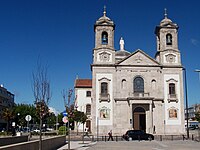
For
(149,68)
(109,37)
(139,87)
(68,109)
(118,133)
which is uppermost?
(109,37)

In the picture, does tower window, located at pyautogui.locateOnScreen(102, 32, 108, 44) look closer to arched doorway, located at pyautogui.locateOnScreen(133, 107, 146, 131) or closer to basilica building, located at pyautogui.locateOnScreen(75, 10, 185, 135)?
basilica building, located at pyautogui.locateOnScreen(75, 10, 185, 135)

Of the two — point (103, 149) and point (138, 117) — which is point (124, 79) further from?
point (103, 149)

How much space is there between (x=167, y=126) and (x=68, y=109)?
97.9ft

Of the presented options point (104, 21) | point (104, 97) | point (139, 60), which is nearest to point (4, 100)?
point (104, 97)

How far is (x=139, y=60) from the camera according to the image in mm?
51156

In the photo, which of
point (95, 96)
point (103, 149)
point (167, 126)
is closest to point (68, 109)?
point (103, 149)

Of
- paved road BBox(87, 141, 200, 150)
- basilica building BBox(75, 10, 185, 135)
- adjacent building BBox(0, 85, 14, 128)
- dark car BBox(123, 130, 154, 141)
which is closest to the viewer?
paved road BBox(87, 141, 200, 150)

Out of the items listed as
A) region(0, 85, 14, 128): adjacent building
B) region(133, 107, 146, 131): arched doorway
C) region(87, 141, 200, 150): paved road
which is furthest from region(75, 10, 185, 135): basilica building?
region(0, 85, 14, 128): adjacent building

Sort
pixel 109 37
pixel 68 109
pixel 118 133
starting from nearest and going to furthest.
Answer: pixel 68 109
pixel 118 133
pixel 109 37

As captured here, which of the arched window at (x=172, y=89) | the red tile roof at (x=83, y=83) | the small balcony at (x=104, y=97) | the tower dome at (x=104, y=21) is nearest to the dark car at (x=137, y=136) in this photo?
the small balcony at (x=104, y=97)

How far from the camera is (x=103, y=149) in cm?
2342

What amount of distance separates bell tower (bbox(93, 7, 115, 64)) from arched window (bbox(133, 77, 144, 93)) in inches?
202

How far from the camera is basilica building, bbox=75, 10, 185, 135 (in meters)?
48.8

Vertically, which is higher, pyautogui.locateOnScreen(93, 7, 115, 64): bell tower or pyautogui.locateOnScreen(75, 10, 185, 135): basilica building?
pyautogui.locateOnScreen(93, 7, 115, 64): bell tower
